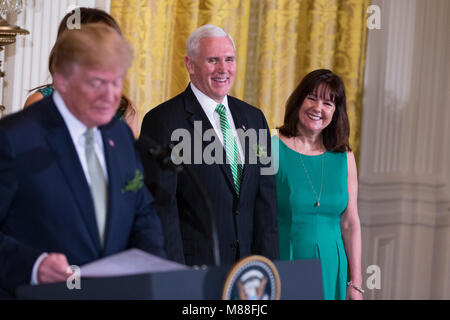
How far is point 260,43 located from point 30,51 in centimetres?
166

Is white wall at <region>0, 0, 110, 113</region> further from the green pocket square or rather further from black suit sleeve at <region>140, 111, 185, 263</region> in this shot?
the green pocket square

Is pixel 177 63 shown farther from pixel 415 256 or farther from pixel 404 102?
pixel 415 256

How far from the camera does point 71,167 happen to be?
149 cm

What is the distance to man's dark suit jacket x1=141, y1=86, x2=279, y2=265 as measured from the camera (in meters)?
2.46

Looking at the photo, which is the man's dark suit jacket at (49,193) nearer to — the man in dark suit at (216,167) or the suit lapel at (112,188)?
the suit lapel at (112,188)

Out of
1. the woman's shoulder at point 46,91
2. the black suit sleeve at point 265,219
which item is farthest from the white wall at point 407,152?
the woman's shoulder at point 46,91

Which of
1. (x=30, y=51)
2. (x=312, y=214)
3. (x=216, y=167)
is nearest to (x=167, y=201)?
(x=216, y=167)

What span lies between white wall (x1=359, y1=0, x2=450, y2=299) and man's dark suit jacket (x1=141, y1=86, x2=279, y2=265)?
83.9 inches

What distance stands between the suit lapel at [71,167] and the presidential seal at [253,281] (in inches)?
13.8

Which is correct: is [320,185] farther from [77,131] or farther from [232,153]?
[77,131]

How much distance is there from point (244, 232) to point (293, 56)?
7.09 ft

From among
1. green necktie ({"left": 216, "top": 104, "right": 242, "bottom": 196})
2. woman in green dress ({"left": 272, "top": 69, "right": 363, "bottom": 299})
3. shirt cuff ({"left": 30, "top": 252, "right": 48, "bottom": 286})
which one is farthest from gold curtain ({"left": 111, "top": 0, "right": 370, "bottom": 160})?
shirt cuff ({"left": 30, "top": 252, "right": 48, "bottom": 286})

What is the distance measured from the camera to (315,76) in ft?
10.2

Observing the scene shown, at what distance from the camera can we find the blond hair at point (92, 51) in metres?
1.44
